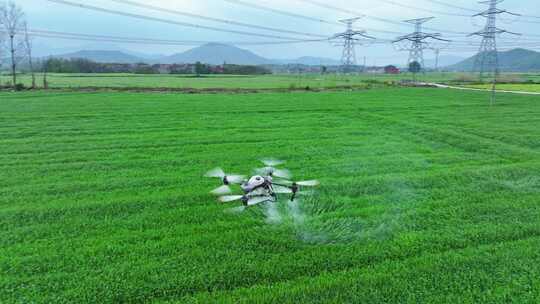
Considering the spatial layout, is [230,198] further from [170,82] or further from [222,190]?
[170,82]

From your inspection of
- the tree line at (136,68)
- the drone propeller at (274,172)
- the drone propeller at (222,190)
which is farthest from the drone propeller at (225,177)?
the tree line at (136,68)

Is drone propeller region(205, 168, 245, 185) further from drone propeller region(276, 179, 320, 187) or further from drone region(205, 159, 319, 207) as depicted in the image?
drone propeller region(276, 179, 320, 187)

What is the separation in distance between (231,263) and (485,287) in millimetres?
2017

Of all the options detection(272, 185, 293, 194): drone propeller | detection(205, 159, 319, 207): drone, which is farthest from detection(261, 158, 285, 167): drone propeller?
detection(272, 185, 293, 194): drone propeller

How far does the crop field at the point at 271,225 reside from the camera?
2.78 metres

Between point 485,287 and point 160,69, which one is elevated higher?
point 160,69

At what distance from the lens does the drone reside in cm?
452

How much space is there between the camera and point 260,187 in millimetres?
4586

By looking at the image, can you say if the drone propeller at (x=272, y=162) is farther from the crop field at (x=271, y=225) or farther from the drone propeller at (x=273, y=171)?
the crop field at (x=271, y=225)

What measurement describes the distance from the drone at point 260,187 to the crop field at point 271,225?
5.9 inches

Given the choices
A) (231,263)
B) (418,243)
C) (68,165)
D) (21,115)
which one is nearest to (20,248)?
(231,263)

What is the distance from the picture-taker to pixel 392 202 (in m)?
4.59

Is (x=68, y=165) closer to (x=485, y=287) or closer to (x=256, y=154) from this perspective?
(x=256, y=154)

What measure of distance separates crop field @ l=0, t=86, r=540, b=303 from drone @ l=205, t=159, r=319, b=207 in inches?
5.9
